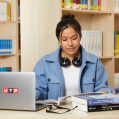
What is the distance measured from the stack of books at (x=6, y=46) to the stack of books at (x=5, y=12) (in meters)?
0.37

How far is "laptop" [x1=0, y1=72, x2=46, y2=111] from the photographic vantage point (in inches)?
43.4

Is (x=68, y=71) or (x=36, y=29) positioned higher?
(x=36, y=29)

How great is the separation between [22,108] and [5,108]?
0.36 ft

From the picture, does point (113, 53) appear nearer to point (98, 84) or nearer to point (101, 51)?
point (101, 51)

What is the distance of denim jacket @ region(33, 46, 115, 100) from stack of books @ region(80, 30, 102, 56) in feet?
2.51

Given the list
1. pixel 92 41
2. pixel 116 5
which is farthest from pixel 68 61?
pixel 116 5

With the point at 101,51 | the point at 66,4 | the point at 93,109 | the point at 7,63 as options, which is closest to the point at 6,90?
the point at 93,109

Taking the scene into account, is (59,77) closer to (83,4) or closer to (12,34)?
(83,4)

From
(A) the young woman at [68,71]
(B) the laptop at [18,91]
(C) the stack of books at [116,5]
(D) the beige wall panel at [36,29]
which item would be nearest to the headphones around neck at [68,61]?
(A) the young woman at [68,71]

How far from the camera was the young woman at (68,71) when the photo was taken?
1815mm

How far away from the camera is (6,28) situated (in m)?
3.48

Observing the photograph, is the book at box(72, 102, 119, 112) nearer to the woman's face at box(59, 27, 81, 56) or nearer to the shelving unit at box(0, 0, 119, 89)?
the woman's face at box(59, 27, 81, 56)

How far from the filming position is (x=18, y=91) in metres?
1.12

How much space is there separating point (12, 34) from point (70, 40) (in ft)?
6.23
